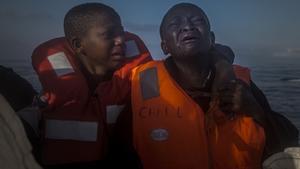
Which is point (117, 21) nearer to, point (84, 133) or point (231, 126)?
point (84, 133)

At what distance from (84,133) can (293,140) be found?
3.71 feet

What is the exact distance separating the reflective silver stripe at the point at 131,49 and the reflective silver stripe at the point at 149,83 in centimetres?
24

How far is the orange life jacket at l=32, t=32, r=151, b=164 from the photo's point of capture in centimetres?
215

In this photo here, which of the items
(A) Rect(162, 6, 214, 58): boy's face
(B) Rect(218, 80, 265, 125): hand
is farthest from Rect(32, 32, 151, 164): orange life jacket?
(B) Rect(218, 80, 265, 125): hand

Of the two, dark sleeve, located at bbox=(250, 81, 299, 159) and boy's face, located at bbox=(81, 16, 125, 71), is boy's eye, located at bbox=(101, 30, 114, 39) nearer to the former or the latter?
boy's face, located at bbox=(81, 16, 125, 71)

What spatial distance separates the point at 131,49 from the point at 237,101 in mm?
870

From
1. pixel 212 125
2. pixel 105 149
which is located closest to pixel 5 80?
pixel 105 149

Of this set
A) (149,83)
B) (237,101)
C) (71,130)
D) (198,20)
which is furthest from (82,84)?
(237,101)

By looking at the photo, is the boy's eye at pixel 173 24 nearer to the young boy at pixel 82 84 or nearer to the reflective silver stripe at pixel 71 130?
the young boy at pixel 82 84

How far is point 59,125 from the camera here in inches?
84.7

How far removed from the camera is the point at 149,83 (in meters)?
2.32

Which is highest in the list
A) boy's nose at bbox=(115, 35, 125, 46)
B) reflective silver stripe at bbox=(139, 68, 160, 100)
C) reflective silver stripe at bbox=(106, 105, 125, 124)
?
boy's nose at bbox=(115, 35, 125, 46)

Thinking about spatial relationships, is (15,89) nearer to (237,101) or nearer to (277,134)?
(237,101)

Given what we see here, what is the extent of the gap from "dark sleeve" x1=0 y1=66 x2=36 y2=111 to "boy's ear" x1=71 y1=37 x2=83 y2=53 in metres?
0.51
